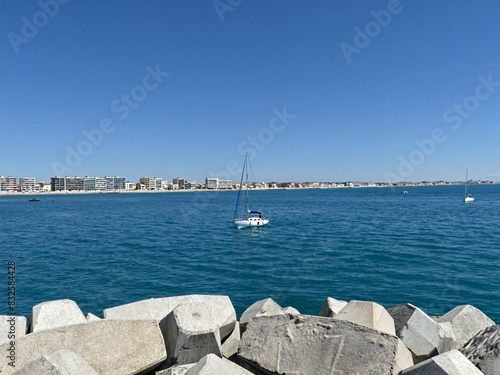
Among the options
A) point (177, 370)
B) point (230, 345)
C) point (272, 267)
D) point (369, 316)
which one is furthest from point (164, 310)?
point (272, 267)

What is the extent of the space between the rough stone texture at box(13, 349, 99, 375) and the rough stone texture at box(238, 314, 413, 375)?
2.09m

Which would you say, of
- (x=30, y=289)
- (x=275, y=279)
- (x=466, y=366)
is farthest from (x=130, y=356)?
(x=30, y=289)

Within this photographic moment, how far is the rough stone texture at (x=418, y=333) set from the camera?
6039mm

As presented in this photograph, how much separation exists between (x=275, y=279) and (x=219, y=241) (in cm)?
1551

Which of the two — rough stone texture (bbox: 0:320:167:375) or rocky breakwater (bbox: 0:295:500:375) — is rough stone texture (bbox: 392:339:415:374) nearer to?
rocky breakwater (bbox: 0:295:500:375)

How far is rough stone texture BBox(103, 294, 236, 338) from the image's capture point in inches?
245

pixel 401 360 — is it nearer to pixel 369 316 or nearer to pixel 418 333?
pixel 369 316

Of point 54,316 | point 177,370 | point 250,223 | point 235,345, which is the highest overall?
point 54,316

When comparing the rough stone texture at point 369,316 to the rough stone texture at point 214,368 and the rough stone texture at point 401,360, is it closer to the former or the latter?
the rough stone texture at point 401,360

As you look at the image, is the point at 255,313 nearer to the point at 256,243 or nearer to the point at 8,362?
the point at 8,362

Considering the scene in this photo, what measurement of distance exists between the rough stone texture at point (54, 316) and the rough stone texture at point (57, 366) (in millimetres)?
2076

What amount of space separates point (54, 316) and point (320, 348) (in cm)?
442

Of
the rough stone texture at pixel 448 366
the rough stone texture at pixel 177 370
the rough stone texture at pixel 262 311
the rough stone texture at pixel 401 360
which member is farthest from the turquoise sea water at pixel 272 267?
the rough stone texture at pixel 448 366

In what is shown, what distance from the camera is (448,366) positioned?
4102mm
